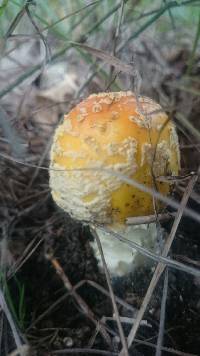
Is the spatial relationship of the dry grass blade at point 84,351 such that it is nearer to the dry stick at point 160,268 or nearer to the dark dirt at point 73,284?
the dark dirt at point 73,284

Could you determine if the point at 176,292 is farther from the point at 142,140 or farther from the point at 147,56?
the point at 147,56

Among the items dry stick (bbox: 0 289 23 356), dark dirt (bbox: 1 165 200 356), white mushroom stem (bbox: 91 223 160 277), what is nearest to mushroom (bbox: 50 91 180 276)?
white mushroom stem (bbox: 91 223 160 277)

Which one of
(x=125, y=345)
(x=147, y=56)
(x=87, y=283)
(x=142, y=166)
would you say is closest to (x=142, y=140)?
(x=142, y=166)

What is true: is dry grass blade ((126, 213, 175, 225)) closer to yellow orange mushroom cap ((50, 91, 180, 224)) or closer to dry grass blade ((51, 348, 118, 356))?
yellow orange mushroom cap ((50, 91, 180, 224))

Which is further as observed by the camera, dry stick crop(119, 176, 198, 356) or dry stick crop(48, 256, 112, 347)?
dry stick crop(48, 256, 112, 347)

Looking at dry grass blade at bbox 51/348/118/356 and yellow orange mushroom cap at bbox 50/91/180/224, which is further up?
yellow orange mushroom cap at bbox 50/91/180/224

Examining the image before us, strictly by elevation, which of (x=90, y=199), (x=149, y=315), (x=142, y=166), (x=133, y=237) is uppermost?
(x=142, y=166)
